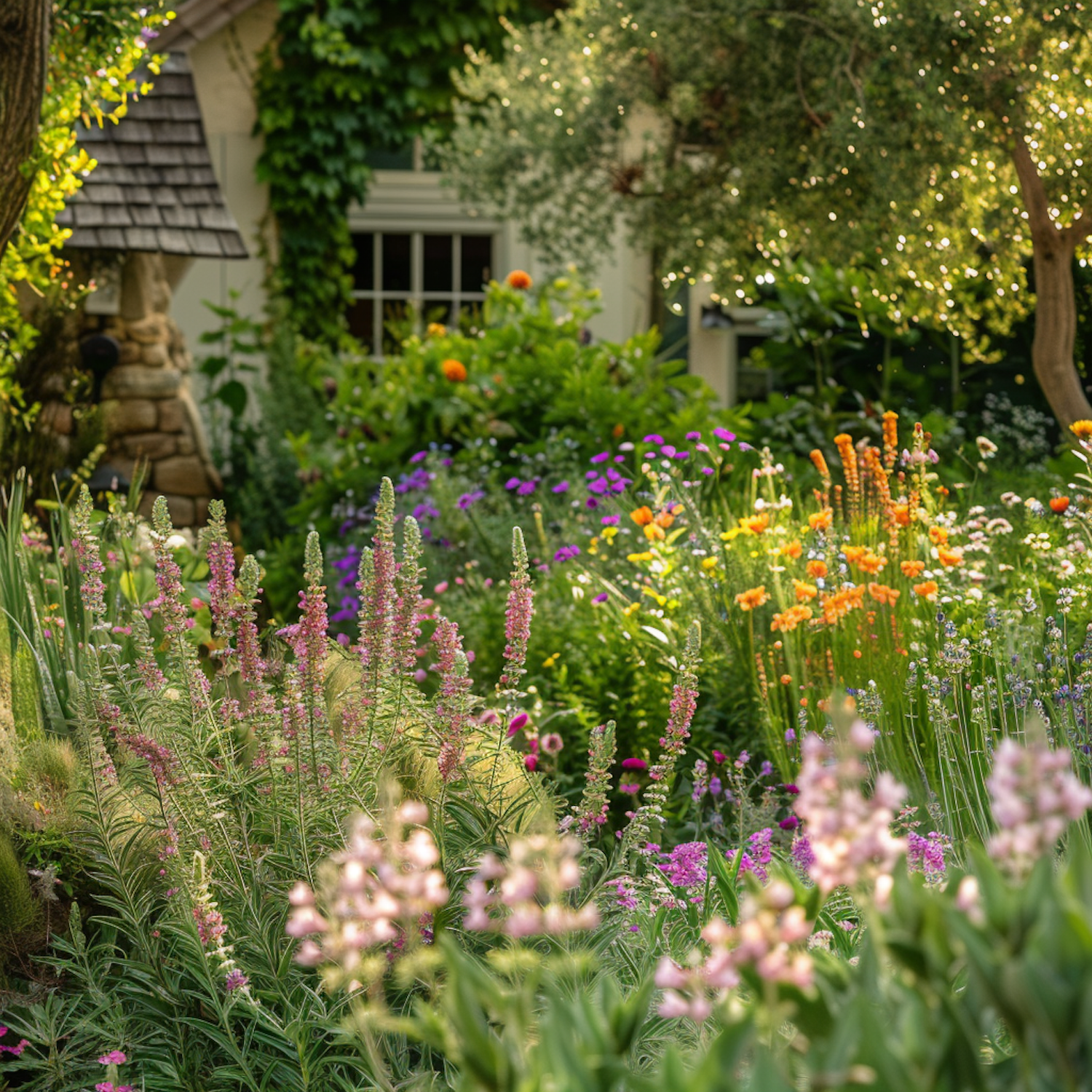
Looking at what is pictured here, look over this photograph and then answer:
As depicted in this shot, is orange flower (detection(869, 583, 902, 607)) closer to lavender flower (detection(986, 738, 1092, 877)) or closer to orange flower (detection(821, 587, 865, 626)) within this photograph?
orange flower (detection(821, 587, 865, 626))

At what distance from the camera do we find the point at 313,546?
1.95m

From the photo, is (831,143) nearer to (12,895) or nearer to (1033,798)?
(12,895)

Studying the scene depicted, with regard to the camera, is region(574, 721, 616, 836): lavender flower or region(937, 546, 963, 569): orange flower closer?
region(574, 721, 616, 836): lavender flower

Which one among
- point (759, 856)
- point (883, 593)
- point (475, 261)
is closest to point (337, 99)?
point (475, 261)

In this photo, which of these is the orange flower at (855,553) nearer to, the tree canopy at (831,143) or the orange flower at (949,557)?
the orange flower at (949,557)

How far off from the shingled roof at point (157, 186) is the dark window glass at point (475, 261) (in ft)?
9.14

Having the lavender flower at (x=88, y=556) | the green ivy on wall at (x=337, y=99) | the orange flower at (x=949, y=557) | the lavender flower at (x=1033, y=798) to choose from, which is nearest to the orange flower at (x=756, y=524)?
the orange flower at (x=949, y=557)

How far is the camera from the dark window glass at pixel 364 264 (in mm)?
10008

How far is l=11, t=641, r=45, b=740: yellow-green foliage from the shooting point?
2715mm

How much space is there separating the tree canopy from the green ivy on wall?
175 cm

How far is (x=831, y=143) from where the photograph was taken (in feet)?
18.5

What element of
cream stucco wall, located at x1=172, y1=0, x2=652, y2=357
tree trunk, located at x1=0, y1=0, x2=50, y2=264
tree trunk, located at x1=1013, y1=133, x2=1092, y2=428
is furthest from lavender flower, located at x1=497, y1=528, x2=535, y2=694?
cream stucco wall, located at x1=172, y1=0, x2=652, y2=357

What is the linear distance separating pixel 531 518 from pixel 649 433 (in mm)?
750

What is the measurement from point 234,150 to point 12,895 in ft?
27.4
